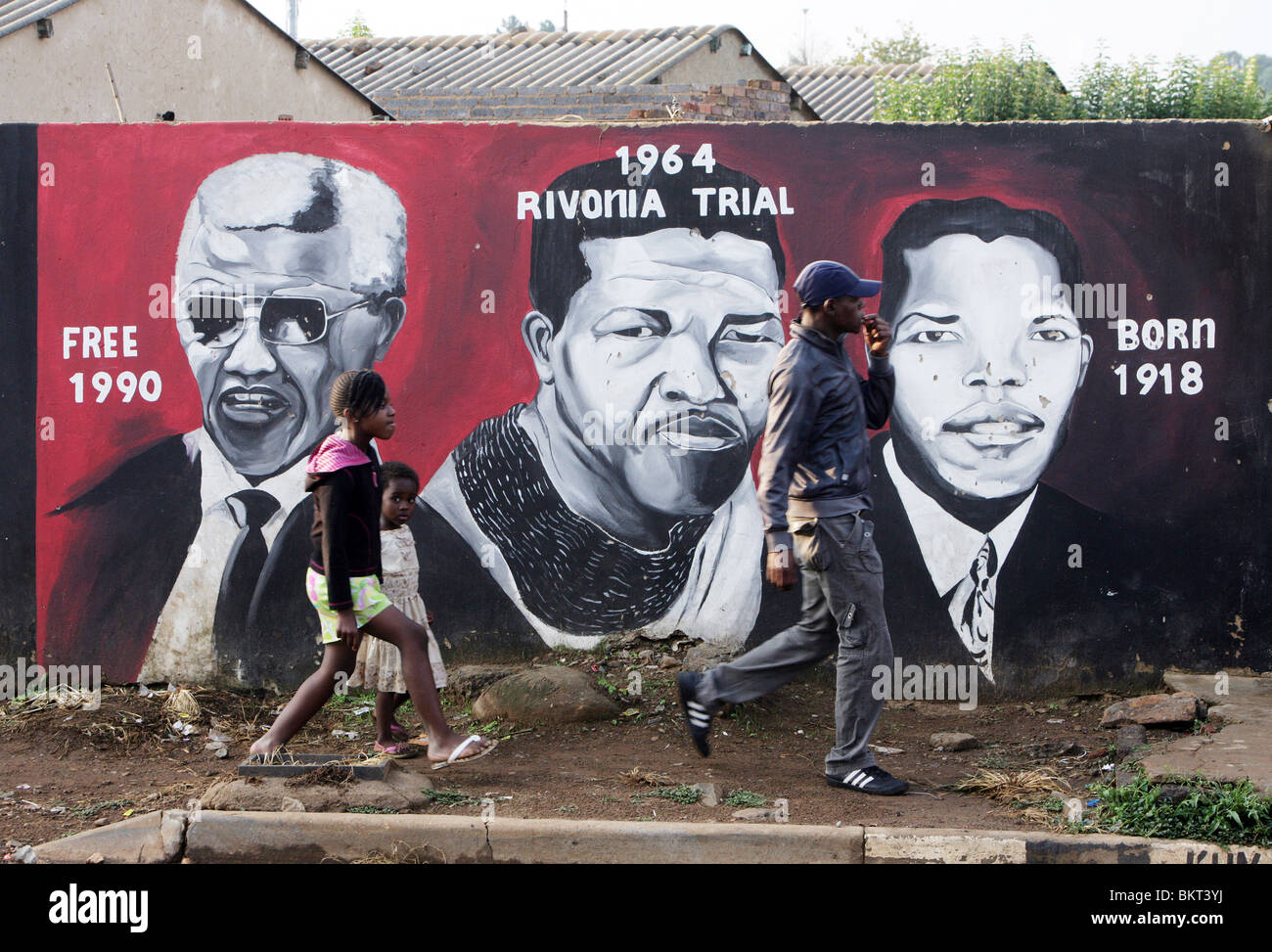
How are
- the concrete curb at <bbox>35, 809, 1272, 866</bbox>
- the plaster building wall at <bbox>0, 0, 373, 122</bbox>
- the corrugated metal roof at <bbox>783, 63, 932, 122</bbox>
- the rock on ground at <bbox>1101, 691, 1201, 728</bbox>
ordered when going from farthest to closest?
1. the corrugated metal roof at <bbox>783, 63, 932, 122</bbox>
2. the plaster building wall at <bbox>0, 0, 373, 122</bbox>
3. the rock on ground at <bbox>1101, 691, 1201, 728</bbox>
4. the concrete curb at <bbox>35, 809, 1272, 866</bbox>

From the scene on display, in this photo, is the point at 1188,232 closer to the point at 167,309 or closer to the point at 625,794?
the point at 625,794

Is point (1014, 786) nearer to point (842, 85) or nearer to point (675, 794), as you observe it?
point (675, 794)

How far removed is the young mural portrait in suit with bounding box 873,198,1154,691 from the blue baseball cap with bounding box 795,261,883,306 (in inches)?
55.4

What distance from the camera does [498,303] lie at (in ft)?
20.0

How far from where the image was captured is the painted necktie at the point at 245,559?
20.1ft

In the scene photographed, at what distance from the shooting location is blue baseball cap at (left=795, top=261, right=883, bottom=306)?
4602mm

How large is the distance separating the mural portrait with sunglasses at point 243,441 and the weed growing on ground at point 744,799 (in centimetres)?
257

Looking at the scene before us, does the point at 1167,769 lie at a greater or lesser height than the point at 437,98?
lesser

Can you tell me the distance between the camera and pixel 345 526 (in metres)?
4.56

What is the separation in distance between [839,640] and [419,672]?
1.62 meters

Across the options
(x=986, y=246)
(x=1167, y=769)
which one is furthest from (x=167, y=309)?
(x=1167, y=769)

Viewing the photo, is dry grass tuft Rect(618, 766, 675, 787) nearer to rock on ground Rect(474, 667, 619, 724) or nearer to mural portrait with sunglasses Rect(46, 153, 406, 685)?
rock on ground Rect(474, 667, 619, 724)

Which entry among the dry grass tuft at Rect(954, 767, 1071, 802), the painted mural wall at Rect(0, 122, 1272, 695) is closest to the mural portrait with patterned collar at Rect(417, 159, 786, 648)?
the painted mural wall at Rect(0, 122, 1272, 695)
